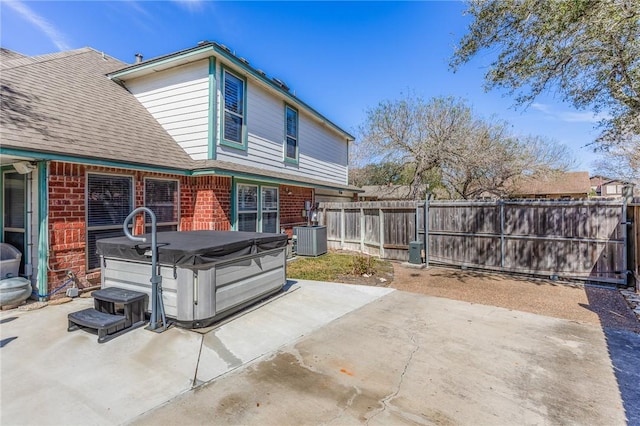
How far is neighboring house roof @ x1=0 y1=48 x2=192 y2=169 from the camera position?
16.9ft

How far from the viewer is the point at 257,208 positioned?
9.40 metres

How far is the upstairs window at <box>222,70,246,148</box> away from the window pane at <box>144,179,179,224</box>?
184 cm

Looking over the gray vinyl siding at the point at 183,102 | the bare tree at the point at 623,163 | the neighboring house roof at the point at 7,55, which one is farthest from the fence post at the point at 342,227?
the bare tree at the point at 623,163

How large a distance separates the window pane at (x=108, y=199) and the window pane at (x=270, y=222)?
13.0 ft

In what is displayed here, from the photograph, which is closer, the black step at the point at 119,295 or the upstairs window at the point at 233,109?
the black step at the point at 119,295

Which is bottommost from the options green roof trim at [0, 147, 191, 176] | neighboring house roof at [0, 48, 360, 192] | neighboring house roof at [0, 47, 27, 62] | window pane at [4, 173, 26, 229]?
window pane at [4, 173, 26, 229]

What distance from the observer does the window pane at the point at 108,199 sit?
5.84m

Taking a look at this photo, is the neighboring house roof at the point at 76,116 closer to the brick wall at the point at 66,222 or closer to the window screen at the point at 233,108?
the brick wall at the point at 66,222

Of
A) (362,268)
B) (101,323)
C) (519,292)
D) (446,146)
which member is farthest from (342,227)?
(101,323)

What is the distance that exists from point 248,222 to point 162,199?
8.25ft

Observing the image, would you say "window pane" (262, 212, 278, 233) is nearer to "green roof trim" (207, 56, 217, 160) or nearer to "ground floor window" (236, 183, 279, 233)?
"ground floor window" (236, 183, 279, 233)

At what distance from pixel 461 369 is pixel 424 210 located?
268 inches

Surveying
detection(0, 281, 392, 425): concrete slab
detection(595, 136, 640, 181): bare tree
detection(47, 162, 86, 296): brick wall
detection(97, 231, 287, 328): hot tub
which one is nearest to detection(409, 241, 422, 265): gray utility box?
detection(0, 281, 392, 425): concrete slab

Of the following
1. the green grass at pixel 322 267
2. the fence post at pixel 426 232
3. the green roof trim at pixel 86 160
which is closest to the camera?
the green roof trim at pixel 86 160
